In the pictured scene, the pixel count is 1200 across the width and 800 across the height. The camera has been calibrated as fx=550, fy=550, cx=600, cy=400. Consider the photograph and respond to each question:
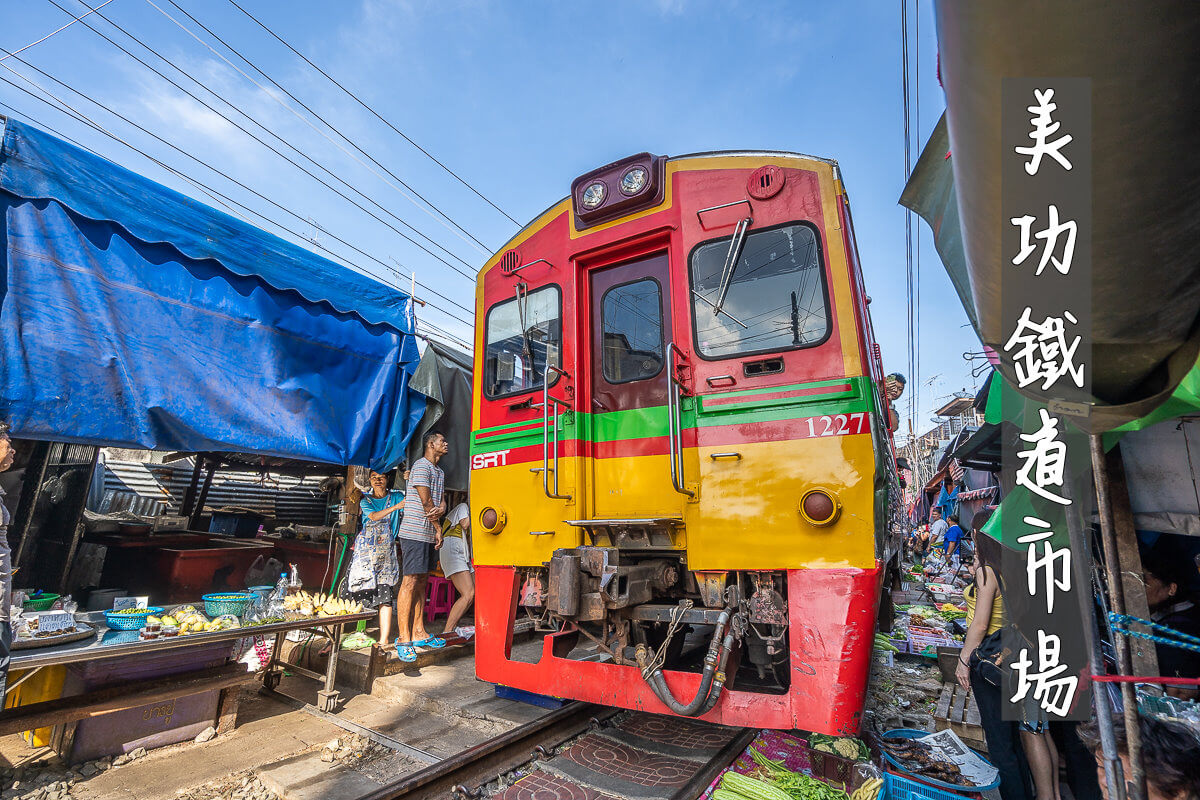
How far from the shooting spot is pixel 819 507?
296cm

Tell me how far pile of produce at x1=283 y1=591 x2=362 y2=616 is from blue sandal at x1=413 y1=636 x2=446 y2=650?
808 mm

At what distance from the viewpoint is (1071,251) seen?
967 mm

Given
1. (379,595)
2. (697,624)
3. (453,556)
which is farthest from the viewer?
(453,556)

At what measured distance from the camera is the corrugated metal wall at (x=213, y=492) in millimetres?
10055

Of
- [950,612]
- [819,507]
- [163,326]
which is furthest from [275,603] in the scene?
[950,612]

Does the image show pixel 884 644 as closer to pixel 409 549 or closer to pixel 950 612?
pixel 950 612

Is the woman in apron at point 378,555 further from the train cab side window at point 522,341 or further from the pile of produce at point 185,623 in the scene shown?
the train cab side window at point 522,341

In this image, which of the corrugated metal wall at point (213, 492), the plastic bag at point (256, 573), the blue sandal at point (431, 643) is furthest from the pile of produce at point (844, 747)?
the corrugated metal wall at point (213, 492)

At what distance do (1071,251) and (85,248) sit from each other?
17.9 ft

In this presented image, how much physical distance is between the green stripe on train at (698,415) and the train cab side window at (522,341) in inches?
14.6

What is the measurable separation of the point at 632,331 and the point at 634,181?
3.49ft

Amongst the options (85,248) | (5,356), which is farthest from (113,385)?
(85,248)

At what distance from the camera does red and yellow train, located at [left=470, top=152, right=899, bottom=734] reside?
2957 mm

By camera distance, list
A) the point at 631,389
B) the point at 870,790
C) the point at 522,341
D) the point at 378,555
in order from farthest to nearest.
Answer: the point at 378,555 → the point at 522,341 → the point at 631,389 → the point at 870,790
